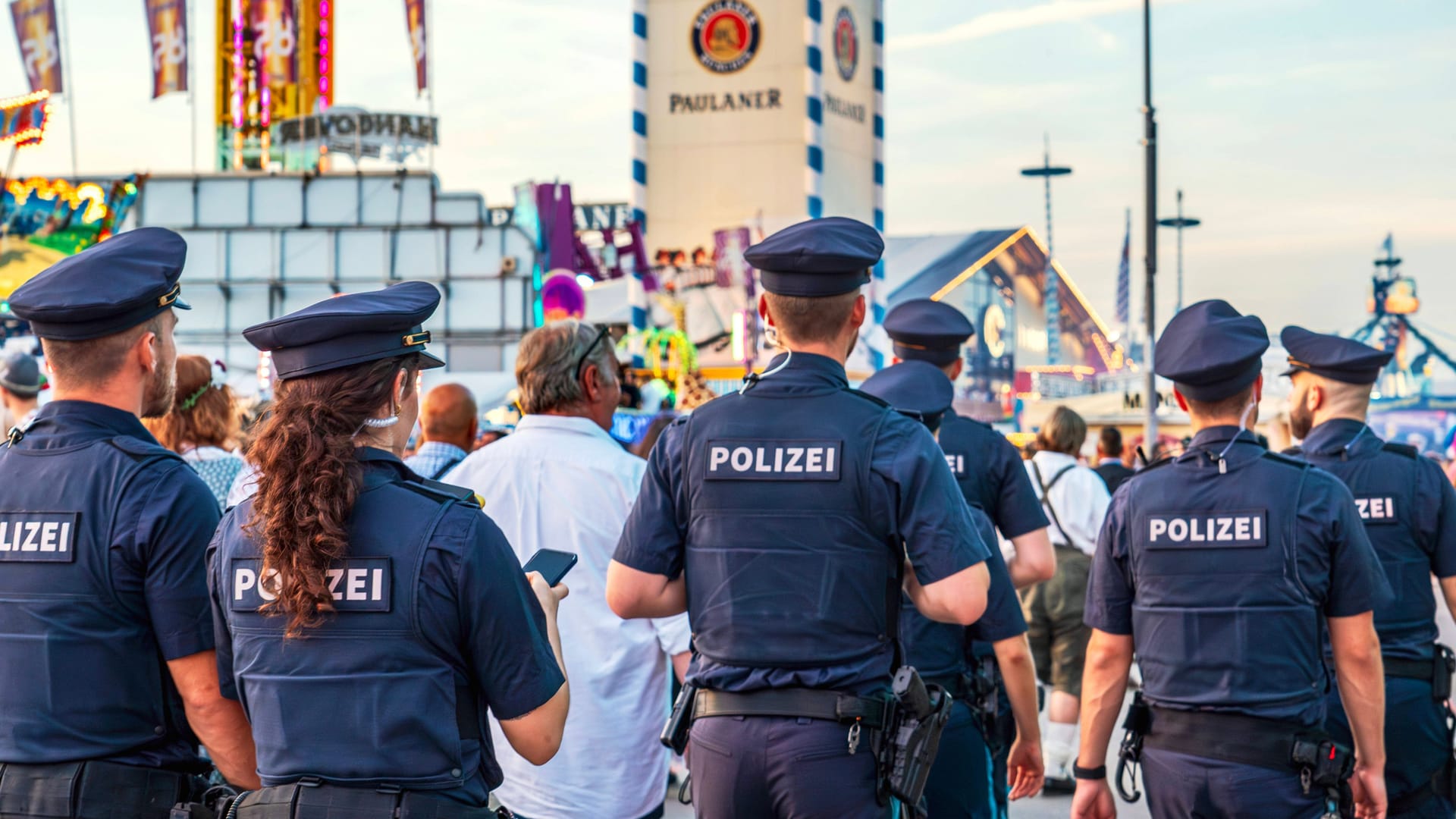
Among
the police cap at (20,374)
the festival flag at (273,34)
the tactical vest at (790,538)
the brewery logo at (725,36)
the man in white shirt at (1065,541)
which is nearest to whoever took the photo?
the tactical vest at (790,538)

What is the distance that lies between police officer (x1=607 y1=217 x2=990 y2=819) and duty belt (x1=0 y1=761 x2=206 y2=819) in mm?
1243

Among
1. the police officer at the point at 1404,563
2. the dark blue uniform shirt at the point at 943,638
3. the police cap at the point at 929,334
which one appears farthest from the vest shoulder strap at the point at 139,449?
the police officer at the point at 1404,563

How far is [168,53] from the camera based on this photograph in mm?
36062

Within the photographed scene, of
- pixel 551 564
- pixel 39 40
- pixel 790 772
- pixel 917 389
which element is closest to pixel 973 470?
pixel 917 389

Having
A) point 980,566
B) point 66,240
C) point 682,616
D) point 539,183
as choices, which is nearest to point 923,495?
point 980,566

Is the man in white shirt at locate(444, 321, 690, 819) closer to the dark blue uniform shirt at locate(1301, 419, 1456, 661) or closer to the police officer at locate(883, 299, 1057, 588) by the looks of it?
the police officer at locate(883, 299, 1057, 588)

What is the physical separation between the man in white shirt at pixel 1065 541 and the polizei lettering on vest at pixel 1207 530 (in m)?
4.33

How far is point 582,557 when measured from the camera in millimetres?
4375

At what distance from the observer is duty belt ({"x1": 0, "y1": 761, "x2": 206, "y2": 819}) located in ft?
9.76

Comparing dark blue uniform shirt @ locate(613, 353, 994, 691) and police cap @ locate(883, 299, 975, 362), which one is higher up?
police cap @ locate(883, 299, 975, 362)

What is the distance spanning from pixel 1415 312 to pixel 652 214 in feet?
131

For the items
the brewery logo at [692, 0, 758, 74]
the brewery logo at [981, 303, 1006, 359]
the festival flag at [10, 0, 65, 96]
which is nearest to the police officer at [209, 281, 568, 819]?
the brewery logo at [692, 0, 758, 74]

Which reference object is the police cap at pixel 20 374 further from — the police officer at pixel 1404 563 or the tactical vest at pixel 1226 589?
the police officer at pixel 1404 563

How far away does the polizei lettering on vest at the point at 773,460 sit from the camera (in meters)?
3.42
